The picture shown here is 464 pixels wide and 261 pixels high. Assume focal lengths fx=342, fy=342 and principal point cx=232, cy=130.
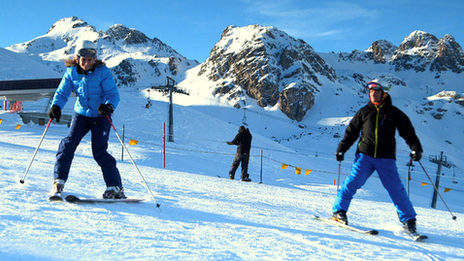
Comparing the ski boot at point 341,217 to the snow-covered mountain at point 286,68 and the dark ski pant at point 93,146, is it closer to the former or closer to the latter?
the dark ski pant at point 93,146

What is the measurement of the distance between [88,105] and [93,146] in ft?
1.38

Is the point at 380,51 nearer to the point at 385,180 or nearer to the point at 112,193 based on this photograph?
the point at 385,180

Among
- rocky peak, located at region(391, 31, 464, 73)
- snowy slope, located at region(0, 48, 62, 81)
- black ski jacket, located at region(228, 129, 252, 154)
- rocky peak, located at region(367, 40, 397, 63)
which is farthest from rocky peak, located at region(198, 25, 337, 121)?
black ski jacket, located at region(228, 129, 252, 154)

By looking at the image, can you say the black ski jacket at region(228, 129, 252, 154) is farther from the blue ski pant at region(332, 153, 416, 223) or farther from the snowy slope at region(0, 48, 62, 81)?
the snowy slope at region(0, 48, 62, 81)

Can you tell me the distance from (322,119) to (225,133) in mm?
68157

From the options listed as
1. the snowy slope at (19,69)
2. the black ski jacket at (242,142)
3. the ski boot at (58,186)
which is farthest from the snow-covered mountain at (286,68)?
the ski boot at (58,186)

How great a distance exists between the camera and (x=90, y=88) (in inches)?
135

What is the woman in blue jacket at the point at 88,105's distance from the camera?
3.37 m

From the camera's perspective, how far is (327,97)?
109m

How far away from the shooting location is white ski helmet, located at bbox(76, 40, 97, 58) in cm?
333

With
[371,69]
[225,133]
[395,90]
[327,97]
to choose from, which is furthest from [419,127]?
[371,69]

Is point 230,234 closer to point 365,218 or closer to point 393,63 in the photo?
point 365,218

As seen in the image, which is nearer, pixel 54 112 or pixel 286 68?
pixel 54 112

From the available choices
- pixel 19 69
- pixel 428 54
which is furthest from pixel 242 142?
pixel 428 54
